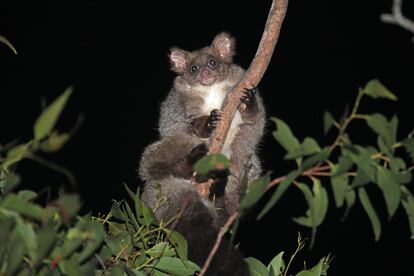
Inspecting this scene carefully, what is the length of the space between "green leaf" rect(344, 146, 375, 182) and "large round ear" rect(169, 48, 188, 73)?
3.84m

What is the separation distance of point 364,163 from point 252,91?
2.42 metres

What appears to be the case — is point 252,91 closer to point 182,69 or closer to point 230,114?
point 230,114

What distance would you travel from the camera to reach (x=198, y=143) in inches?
175

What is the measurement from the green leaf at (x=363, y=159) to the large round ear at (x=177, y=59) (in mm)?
3838

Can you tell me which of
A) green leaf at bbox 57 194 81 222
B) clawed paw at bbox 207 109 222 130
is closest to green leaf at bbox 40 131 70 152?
green leaf at bbox 57 194 81 222

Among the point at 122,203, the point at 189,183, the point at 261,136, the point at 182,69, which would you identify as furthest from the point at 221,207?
the point at 182,69

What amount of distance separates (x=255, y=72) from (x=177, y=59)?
186 cm

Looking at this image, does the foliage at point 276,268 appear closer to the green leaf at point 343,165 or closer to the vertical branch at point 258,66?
the vertical branch at point 258,66

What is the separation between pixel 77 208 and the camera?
1.57m

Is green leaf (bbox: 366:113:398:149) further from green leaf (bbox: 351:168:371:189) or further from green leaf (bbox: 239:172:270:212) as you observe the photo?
green leaf (bbox: 239:172:270:212)

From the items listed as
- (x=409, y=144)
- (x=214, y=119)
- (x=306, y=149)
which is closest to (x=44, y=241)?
(x=306, y=149)

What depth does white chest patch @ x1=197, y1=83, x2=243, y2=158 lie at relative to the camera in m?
4.70

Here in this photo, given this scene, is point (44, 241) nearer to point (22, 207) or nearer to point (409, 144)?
point (22, 207)

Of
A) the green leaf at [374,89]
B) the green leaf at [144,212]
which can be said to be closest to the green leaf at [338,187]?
the green leaf at [374,89]
